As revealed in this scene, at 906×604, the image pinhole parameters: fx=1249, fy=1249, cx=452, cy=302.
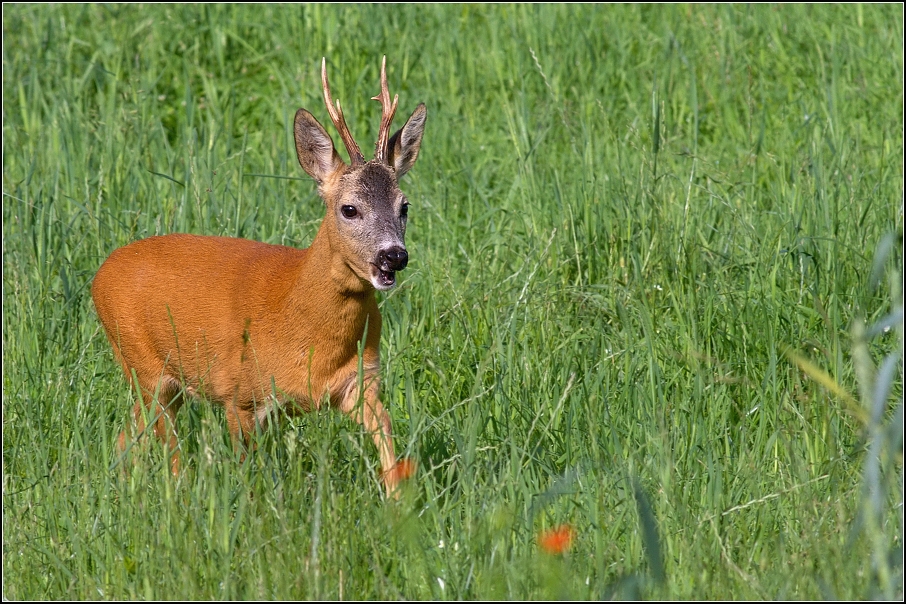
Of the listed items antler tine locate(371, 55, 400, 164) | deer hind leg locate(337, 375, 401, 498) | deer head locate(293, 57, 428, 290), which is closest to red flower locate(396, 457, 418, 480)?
deer hind leg locate(337, 375, 401, 498)

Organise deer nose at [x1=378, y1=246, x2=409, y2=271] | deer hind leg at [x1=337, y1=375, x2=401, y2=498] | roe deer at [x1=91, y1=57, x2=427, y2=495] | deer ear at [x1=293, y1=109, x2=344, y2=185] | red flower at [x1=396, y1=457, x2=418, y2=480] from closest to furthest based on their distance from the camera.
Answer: red flower at [x1=396, y1=457, x2=418, y2=480], deer hind leg at [x1=337, y1=375, x2=401, y2=498], deer nose at [x1=378, y1=246, x2=409, y2=271], roe deer at [x1=91, y1=57, x2=427, y2=495], deer ear at [x1=293, y1=109, x2=344, y2=185]

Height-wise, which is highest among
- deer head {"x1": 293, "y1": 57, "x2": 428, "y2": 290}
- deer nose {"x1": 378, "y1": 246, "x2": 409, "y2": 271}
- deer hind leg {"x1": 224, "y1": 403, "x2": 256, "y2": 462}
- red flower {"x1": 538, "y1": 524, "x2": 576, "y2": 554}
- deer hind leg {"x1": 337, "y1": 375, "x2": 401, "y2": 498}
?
deer head {"x1": 293, "y1": 57, "x2": 428, "y2": 290}

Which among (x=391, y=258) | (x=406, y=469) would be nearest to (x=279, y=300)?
(x=391, y=258)

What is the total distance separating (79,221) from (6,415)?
1.47 m

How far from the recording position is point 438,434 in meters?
3.99

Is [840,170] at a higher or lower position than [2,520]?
higher

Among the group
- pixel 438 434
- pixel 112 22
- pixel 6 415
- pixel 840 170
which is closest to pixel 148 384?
pixel 6 415

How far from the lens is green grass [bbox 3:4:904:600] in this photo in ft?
10.0

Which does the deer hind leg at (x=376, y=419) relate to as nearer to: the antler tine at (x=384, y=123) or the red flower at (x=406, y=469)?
the red flower at (x=406, y=469)

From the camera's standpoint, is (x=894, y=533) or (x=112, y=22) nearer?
(x=894, y=533)

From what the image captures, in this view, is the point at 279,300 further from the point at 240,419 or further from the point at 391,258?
the point at 391,258

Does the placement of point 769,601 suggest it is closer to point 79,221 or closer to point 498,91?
point 79,221

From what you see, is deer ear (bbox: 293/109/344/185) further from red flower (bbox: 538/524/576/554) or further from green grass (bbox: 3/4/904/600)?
red flower (bbox: 538/524/576/554)

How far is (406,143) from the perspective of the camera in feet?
14.9
